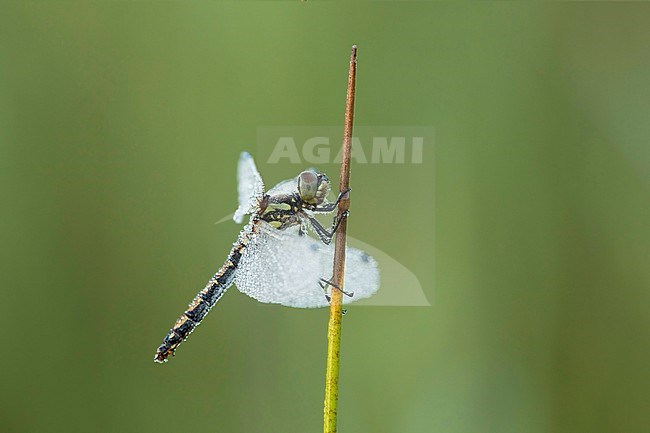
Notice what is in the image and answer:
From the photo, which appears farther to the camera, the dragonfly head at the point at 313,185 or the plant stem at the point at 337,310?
the dragonfly head at the point at 313,185

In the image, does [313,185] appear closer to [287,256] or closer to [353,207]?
[287,256]

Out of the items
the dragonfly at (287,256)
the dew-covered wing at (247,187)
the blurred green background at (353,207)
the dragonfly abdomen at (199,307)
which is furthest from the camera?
the blurred green background at (353,207)

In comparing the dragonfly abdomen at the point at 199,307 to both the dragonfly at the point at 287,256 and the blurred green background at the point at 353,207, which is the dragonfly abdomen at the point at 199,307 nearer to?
the dragonfly at the point at 287,256

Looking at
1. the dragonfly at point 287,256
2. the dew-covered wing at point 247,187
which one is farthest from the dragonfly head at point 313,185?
the dew-covered wing at point 247,187

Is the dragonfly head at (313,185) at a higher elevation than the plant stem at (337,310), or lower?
higher

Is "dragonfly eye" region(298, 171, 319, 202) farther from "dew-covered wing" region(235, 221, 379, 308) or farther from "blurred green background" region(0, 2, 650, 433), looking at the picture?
"blurred green background" region(0, 2, 650, 433)

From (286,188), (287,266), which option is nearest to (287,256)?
(287,266)

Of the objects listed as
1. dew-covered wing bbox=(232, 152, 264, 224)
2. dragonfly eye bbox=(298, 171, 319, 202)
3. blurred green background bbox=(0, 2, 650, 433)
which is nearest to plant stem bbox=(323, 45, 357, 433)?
dragonfly eye bbox=(298, 171, 319, 202)

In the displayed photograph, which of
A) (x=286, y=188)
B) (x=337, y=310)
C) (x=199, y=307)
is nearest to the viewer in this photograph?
(x=337, y=310)
